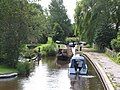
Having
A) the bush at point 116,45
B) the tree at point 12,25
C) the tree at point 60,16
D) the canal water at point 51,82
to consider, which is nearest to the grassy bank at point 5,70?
the tree at point 12,25

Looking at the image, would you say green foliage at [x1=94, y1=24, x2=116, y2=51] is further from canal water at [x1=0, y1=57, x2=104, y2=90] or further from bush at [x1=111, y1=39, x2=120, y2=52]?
canal water at [x1=0, y1=57, x2=104, y2=90]

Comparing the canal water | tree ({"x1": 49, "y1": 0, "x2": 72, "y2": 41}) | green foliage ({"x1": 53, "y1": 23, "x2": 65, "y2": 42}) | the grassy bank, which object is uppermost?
tree ({"x1": 49, "y1": 0, "x2": 72, "y2": 41})

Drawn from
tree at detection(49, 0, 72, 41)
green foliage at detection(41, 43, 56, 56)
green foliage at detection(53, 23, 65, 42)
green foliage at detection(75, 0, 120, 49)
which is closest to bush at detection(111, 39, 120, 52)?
green foliage at detection(75, 0, 120, 49)

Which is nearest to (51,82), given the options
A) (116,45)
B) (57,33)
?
(116,45)

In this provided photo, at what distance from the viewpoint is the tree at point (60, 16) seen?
339ft

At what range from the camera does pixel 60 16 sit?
108 metres

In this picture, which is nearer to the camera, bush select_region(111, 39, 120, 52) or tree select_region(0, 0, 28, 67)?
tree select_region(0, 0, 28, 67)

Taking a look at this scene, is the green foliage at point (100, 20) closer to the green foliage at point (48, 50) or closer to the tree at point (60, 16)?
the green foliage at point (48, 50)

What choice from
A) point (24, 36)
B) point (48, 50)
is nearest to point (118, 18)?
point (48, 50)

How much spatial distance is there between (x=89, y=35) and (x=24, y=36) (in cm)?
2788

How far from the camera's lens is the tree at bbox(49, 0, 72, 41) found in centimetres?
10327

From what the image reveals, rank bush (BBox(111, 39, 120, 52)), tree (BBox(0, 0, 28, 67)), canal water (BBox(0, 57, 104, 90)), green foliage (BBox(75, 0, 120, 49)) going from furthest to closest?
green foliage (BBox(75, 0, 120, 49)) < bush (BBox(111, 39, 120, 52)) < tree (BBox(0, 0, 28, 67)) < canal water (BBox(0, 57, 104, 90))

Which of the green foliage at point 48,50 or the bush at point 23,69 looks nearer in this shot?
the bush at point 23,69

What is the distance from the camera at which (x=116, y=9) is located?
60.8 m
